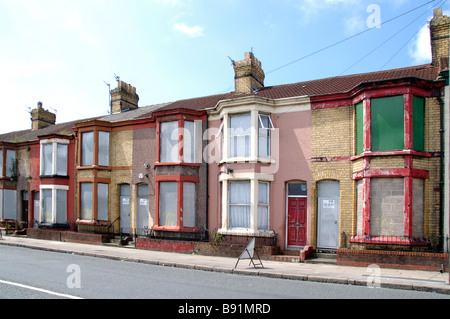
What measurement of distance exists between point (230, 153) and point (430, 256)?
824 cm

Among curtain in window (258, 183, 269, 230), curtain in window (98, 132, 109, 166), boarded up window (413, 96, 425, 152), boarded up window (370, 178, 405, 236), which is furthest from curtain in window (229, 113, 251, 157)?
curtain in window (98, 132, 109, 166)

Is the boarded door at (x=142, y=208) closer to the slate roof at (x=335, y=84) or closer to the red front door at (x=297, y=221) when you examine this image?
the slate roof at (x=335, y=84)

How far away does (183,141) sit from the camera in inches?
715

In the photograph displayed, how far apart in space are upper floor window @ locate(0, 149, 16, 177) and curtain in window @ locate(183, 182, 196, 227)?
15011mm

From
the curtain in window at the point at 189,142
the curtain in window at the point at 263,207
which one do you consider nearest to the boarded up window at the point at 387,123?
the curtain in window at the point at 263,207

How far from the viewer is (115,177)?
821 inches

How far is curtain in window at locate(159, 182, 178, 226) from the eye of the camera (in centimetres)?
1803

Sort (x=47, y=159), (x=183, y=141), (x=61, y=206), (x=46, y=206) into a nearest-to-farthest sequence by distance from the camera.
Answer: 1. (x=183, y=141)
2. (x=61, y=206)
3. (x=46, y=206)
4. (x=47, y=159)

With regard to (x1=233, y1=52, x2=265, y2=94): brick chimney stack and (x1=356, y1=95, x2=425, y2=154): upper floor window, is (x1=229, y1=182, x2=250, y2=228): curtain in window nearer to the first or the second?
(x1=233, y1=52, x2=265, y2=94): brick chimney stack

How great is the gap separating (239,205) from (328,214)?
3.55 metres

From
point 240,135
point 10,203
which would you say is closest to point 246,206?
point 240,135

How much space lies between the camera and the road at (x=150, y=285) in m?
8.52

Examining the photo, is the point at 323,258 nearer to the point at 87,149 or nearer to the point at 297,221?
the point at 297,221
